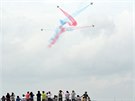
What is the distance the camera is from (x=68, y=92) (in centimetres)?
6372

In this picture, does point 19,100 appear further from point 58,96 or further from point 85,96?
point 85,96

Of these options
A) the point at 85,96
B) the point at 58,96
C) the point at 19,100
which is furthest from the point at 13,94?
the point at 85,96

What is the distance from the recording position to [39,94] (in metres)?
62.2

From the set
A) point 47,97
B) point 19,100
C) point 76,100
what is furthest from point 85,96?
point 19,100

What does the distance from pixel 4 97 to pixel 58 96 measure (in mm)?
8706

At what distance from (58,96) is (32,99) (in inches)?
152

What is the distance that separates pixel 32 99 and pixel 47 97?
2.31m

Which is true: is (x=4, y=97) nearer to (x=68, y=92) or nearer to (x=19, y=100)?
(x=19, y=100)

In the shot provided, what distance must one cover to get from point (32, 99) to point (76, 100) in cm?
651

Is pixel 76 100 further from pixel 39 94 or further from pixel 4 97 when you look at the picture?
pixel 4 97

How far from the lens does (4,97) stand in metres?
66.0

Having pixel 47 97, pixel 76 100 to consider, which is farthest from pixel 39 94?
pixel 76 100

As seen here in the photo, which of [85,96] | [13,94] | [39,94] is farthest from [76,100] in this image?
[13,94]

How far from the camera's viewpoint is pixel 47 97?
6309 centimetres
